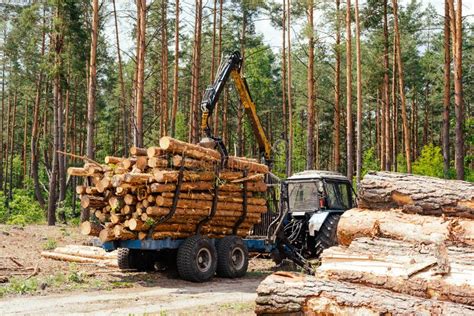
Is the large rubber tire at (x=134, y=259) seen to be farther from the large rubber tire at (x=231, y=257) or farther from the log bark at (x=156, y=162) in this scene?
the log bark at (x=156, y=162)

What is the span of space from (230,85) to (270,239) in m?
29.9

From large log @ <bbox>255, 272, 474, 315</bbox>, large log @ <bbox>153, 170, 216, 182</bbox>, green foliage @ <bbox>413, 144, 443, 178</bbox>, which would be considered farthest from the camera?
green foliage @ <bbox>413, 144, 443, 178</bbox>

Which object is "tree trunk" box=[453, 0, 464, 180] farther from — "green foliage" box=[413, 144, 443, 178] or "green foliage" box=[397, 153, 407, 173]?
"green foliage" box=[397, 153, 407, 173]

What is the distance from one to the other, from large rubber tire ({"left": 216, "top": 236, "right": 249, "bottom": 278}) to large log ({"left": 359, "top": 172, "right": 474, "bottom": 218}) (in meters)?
4.43

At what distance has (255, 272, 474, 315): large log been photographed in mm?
6262

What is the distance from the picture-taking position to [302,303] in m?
6.89

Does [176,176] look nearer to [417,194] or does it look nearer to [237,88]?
[417,194]

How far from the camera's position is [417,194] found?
8516 millimetres

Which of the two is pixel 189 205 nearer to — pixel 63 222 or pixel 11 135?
pixel 63 222

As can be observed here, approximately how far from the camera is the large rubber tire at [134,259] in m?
13.0

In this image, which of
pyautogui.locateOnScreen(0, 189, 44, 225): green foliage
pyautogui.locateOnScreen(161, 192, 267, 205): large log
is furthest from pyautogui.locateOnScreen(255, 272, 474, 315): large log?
pyautogui.locateOnScreen(0, 189, 44, 225): green foliage

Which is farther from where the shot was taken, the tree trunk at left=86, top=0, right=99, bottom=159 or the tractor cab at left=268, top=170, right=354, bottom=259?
the tree trunk at left=86, top=0, right=99, bottom=159

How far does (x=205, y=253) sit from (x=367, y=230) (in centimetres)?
471

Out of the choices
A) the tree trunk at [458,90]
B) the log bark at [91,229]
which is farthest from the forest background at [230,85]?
the log bark at [91,229]
